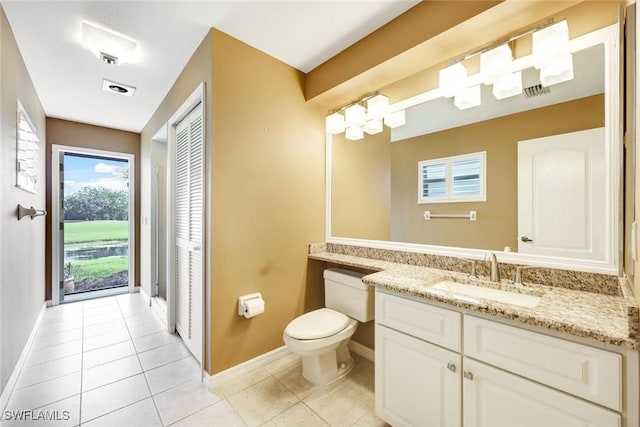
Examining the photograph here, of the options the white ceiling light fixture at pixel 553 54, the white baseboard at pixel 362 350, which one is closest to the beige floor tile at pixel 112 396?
the white baseboard at pixel 362 350

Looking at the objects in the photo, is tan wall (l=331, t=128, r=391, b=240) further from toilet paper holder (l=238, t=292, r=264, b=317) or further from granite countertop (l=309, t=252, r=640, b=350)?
toilet paper holder (l=238, t=292, r=264, b=317)

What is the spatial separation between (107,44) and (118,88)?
864 mm

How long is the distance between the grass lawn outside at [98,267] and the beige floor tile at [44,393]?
95.0 inches

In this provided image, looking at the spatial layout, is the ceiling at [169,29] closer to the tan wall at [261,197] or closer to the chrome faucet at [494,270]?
the tan wall at [261,197]

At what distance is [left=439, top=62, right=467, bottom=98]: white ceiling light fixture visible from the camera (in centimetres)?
162

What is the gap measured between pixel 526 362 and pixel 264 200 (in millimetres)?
1758

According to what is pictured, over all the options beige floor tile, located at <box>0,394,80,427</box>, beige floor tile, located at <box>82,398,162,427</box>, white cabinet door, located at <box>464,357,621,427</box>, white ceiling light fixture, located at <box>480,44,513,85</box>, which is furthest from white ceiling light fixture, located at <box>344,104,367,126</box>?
beige floor tile, located at <box>0,394,80,427</box>

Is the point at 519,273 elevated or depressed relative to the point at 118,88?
depressed

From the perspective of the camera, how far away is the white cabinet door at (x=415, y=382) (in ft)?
3.85

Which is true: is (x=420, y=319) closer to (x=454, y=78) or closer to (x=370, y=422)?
(x=370, y=422)

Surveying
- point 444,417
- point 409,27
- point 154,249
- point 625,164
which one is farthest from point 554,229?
point 154,249

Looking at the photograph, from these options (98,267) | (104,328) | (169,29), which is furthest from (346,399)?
(98,267)

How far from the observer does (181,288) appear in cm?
248

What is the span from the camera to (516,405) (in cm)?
100
